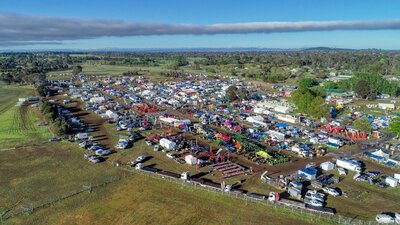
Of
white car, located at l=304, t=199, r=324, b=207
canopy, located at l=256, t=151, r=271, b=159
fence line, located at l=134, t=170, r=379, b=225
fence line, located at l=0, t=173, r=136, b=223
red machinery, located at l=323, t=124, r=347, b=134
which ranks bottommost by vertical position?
fence line, located at l=0, t=173, r=136, b=223

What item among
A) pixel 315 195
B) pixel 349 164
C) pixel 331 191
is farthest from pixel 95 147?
pixel 349 164

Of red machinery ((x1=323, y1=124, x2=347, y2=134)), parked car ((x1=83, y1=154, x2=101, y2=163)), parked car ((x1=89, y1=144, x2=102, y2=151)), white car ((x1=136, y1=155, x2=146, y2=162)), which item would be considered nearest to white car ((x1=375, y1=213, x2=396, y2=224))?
white car ((x1=136, y1=155, x2=146, y2=162))

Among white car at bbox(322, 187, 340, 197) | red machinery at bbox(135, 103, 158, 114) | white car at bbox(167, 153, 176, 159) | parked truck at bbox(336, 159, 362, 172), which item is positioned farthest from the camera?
red machinery at bbox(135, 103, 158, 114)

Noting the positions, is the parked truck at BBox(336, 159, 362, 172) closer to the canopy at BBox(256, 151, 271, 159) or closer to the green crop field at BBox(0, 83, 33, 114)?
the canopy at BBox(256, 151, 271, 159)

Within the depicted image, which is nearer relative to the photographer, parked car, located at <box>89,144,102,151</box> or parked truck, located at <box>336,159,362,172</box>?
parked truck, located at <box>336,159,362,172</box>

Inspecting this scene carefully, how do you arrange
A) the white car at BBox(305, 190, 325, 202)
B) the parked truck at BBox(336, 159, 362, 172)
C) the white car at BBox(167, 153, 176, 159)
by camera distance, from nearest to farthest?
1. the white car at BBox(305, 190, 325, 202)
2. the parked truck at BBox(336, 159, 362, 172)
3. the white car at BBox(167, 153, 176, 159)

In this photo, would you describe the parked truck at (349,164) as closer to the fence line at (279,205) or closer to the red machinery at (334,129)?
the fence line at (279,205)

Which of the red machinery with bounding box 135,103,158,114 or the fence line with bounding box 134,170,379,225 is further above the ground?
the red machinery with bounding box 135,103,158,114

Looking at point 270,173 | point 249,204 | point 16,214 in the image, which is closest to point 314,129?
point 270,173

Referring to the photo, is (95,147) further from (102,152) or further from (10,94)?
(10,94)
